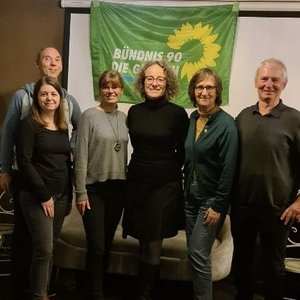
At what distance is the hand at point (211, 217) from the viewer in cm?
216

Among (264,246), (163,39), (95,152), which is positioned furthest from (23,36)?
(264,246)

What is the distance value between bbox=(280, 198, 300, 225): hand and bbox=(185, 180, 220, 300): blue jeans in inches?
12.9

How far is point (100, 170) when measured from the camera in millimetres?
2354

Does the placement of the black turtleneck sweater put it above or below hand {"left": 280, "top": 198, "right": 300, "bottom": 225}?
above

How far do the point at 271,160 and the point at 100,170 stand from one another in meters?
0.87

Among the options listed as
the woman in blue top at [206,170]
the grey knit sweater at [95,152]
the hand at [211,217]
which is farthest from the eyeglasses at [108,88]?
the hand at [211,217]

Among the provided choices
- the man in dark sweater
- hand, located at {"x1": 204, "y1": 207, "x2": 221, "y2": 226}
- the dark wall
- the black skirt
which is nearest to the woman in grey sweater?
the black skirt

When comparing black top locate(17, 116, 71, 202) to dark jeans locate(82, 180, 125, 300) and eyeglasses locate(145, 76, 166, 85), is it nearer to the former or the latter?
dark jeans locate(82, 180, 125, 300)

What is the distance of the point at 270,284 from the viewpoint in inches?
88.3

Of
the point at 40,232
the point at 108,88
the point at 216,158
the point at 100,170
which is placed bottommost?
the point at 40,232

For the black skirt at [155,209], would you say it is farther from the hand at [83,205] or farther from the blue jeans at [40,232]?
the blue jeans at [40,232]

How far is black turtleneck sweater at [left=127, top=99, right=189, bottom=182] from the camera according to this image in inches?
89.8

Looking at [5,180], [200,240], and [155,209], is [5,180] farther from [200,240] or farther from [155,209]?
[200,240]

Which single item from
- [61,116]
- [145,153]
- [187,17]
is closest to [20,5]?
[187,17]
